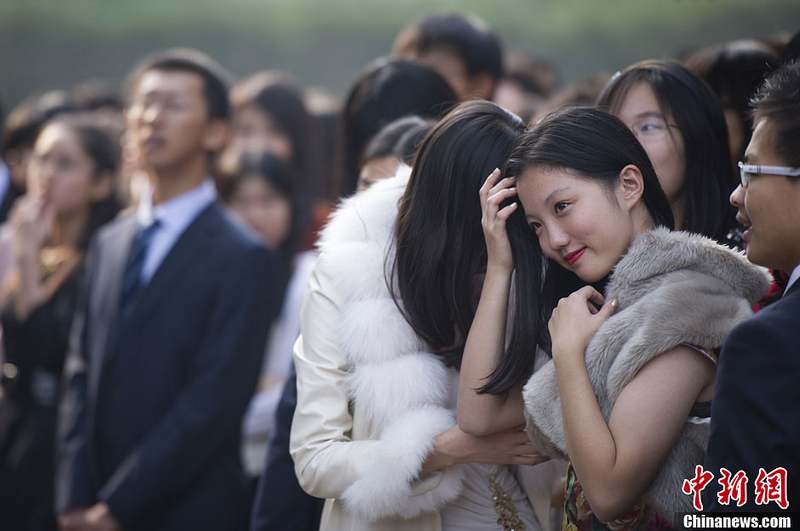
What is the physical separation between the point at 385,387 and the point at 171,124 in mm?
2330

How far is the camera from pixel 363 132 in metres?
3.81

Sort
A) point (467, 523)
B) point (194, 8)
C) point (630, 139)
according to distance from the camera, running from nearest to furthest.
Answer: point (630, 139), point (467, 523), point (194, 8)

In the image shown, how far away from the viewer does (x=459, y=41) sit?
15.4ft

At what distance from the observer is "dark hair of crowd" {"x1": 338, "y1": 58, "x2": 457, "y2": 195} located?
3771 mm

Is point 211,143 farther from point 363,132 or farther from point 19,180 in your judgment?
point 19,180

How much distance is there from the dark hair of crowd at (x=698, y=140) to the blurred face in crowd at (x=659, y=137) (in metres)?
0.01

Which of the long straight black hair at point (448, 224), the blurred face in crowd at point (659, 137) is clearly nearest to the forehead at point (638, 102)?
the blurred face in crowd at point (659, 137)

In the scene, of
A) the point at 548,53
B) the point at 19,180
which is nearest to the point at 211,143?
the point at 19,180

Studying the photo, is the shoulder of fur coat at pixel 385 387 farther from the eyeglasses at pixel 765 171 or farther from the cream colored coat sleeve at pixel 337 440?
the eyeglasses at pixel 765 171

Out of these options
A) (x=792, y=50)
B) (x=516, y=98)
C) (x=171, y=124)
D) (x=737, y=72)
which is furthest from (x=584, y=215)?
(x=516, y=98)

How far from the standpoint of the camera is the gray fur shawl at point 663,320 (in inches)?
83.7

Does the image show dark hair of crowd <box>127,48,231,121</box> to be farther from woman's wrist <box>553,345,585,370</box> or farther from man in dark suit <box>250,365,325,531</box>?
woman's wrist <box>553,345,585,370</box>

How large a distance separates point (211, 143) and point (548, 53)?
362 cm

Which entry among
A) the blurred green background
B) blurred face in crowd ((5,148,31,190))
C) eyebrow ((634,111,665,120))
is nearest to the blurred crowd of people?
eyebrow ((634,111,665,120))
